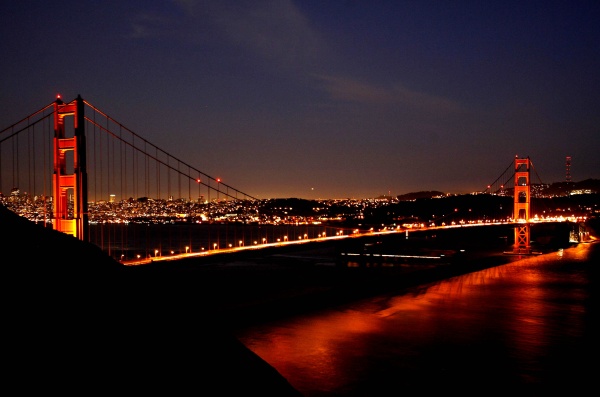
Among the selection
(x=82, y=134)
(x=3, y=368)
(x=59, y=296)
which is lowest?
(x=3, y=368)

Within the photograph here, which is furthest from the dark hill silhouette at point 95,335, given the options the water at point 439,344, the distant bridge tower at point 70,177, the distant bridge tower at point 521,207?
the distant bridge tower at point 521,207

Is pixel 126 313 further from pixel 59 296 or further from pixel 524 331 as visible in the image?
pixel 524 331

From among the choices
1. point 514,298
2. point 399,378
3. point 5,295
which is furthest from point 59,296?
point 514,298

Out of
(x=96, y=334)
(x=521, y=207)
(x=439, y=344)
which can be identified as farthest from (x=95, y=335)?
(x=521, y=207)

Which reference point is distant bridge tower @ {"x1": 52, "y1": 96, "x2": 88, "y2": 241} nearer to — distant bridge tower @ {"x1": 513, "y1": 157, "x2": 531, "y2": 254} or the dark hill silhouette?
the dark hill silhouette

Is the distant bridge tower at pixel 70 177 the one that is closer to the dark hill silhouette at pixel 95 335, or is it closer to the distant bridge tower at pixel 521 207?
the dark hill silhouette at pixel 95 335
